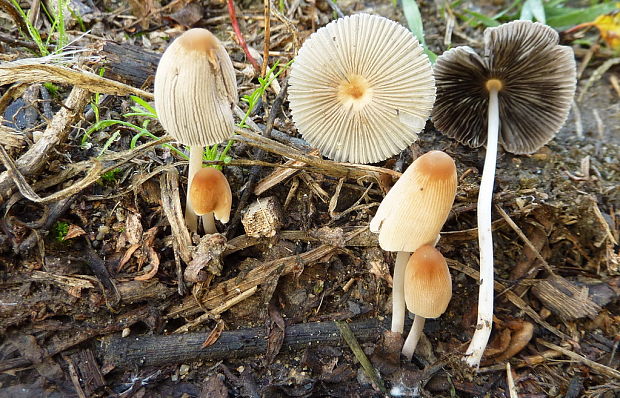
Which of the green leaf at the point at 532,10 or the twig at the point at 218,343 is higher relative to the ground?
the green leaf at the point at 532,10

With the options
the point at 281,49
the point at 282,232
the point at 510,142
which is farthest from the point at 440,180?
the point at 281,49

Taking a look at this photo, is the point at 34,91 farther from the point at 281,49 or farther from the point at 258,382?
the point at 258,382

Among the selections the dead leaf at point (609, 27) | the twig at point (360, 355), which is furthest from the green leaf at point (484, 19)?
the twig at point (360, 355)

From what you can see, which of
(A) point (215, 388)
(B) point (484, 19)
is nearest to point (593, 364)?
(A) point (215, 388)

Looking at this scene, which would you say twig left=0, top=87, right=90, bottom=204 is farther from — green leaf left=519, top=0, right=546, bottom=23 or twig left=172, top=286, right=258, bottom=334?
green leaf left=519, top=0, right=546, bottom=23

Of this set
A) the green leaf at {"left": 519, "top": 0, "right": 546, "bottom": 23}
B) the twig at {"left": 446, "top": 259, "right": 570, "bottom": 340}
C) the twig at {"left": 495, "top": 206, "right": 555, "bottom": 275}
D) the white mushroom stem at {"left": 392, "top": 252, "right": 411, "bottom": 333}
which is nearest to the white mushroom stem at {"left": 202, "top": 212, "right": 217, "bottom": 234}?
the white mushroom stem at {"left": 392, "top": 252, "right": 411, "bottom": 333}

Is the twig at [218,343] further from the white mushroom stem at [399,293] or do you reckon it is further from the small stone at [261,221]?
the small stone at [261,221]
